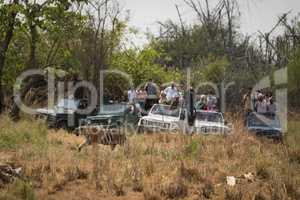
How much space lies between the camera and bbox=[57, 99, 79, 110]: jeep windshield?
21584 millimetres

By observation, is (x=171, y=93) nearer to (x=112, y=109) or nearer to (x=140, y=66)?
(x=112, y=109)

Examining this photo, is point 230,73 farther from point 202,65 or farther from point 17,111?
point 17,111

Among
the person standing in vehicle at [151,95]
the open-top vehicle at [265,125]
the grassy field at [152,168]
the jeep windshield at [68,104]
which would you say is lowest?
the grassy field at [152,168]

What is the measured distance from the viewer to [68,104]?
859 inches

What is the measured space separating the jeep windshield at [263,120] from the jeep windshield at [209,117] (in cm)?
112

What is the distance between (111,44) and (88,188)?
1780cm

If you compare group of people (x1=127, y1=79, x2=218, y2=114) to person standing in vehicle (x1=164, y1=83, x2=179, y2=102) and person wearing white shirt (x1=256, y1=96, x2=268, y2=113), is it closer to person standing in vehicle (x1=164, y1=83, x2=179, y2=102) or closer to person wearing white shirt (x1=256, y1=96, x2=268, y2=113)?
person standing in vehicle (x1=164, y1=83, x2=179, y2=102)

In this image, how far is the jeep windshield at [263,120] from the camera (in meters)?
20.2

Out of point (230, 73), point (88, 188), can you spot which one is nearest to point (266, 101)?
point (230, 73)

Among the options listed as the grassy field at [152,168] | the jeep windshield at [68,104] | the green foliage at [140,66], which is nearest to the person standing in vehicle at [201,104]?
the jeep windshield at [68,104]

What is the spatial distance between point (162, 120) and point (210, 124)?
1.63 meters

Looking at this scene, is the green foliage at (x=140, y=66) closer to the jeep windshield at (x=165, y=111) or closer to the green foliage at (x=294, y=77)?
the green foliage at (x=294, y=77)

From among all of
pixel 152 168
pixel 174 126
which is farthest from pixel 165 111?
pixel 152 168

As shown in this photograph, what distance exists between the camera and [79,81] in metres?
25.2
